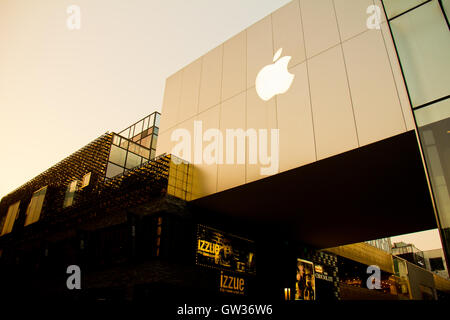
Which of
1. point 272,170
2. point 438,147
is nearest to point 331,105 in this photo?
point 272,170

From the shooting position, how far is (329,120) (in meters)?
11.4

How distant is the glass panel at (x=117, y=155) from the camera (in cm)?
2089

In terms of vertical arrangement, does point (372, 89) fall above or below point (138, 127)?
below

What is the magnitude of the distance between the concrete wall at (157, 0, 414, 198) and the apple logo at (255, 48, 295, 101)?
0.84 feet

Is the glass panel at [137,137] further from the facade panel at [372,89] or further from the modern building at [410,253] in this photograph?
the modern building at [410,253]

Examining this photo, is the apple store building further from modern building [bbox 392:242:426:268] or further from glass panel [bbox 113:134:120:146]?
modern building [bbox 392:242:426:268]

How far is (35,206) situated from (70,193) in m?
6.11

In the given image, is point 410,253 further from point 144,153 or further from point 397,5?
point 397,5

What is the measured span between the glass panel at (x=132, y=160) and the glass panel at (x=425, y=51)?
18.0 meters

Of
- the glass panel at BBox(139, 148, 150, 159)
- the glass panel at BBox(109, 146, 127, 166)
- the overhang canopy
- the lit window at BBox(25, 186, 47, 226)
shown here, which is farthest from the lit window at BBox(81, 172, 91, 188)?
the overhang canopy

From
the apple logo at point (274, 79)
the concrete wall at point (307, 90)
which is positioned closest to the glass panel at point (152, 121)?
the concrete wall at point (307, 90)

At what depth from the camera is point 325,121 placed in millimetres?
11516
